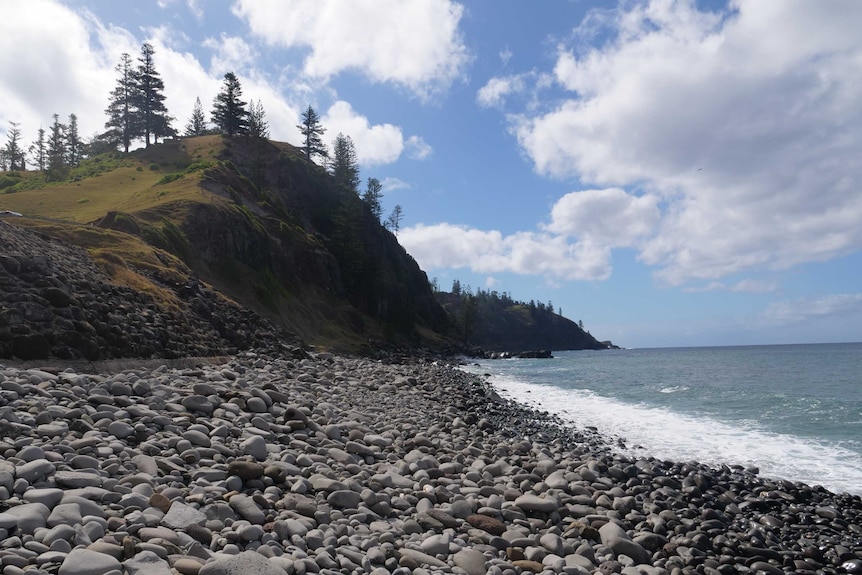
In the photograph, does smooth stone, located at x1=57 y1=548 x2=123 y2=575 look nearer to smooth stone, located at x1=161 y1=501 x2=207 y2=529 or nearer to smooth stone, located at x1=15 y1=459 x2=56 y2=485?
smooth stone, located at x1=161 y1=501 x2=207 y2=529

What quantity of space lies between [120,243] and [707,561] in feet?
91.1

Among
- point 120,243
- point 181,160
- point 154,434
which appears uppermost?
point 181,160

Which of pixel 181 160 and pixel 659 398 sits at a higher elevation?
pixel 181 160

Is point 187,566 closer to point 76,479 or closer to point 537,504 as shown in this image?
point 76,479

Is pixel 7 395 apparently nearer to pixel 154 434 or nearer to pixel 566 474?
pixel 154 434

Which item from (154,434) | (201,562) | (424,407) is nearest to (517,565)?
(201,562)

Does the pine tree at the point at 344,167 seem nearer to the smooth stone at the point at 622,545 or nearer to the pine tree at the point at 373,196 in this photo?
the pine tree at the point at 373,196

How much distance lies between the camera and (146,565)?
4746 mm

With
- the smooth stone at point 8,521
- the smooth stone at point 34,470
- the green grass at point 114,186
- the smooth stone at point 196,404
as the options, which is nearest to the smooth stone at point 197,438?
the smooth stone at point 196,404

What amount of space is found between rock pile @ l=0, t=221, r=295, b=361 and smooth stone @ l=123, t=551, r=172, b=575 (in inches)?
395

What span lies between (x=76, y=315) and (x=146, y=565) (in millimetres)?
12094

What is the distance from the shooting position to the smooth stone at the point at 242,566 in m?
4.92

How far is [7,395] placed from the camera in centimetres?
834

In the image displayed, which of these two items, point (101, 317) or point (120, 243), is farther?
point (120, 243)
